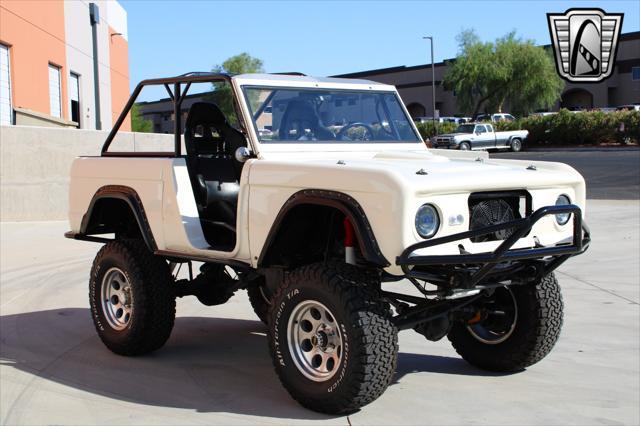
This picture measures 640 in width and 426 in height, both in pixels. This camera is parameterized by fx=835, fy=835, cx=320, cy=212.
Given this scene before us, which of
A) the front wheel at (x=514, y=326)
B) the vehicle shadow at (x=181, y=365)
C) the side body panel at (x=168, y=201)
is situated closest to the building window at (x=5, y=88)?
the vehicle shadow at (x=181, y=365)

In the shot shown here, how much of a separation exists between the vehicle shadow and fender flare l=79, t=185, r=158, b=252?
88 centimetres

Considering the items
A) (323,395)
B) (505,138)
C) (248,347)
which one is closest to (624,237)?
(248,347)

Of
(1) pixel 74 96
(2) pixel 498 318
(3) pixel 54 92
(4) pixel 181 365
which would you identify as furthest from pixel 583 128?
(4) pixel 181 365

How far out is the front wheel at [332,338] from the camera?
443 centimetres

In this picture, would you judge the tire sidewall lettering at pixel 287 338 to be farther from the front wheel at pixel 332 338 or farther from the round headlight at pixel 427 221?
the round headlight at pixel 427 221

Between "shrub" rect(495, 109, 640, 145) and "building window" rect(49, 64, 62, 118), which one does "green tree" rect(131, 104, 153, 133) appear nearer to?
"building window" rect(49, 64, 62, 118)

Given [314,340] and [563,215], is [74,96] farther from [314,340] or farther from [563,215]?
[563,215]

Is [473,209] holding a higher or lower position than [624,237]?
higher

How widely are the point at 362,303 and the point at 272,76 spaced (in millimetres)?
2178

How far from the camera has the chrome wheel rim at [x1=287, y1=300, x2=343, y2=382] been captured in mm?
4637

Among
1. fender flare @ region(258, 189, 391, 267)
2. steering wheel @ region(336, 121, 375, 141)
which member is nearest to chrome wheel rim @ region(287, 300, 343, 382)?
fender flare @ region(258, 189, 391, 267)

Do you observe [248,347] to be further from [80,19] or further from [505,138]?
[505,138]

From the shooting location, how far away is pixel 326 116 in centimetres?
601

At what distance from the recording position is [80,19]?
3588 centimetres
